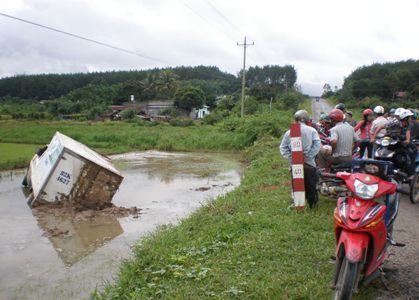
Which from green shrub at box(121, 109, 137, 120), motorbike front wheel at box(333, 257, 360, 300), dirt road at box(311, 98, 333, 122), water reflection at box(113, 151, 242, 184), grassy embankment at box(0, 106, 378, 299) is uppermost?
dirt road at box(311, 98, 333, 122)

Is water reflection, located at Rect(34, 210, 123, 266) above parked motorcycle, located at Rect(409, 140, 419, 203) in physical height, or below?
below

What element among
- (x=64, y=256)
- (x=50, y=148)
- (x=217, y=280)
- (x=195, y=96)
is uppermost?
(x=195, y=96)

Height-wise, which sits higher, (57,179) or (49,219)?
(57,179)

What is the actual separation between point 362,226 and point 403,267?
171 cm

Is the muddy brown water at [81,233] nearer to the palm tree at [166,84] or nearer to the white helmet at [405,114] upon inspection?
the white helmet at [405,114]

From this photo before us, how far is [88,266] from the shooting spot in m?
6.84

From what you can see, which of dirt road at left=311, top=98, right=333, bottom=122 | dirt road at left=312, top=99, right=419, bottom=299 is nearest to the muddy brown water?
dirt road at left=312, top=99, right=419, bottom=299

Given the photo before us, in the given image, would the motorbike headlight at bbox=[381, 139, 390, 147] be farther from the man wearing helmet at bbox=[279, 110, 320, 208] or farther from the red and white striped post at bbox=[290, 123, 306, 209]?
the red and white striped post at bbox=[290, 123, 306, 209]

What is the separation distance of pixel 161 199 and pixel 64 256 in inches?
200

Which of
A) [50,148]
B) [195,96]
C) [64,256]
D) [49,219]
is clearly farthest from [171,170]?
[195,96]

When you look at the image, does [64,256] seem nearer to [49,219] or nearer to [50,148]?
[49,219]

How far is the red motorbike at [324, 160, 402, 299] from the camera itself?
340 centimetres

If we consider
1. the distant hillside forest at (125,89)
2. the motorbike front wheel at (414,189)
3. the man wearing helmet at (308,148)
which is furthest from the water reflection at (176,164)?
the distant hillside forest at (125,89)

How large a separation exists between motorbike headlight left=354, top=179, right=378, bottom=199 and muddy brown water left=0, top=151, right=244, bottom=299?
3937mm
